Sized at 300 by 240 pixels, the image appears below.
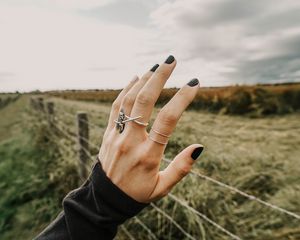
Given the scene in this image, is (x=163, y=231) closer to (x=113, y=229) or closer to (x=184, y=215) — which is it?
(x=184, y=215)

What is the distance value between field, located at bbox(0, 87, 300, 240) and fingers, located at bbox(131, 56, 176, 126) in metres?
1.91

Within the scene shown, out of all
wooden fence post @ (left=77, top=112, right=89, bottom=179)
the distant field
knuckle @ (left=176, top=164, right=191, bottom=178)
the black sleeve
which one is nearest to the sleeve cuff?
the black sleeve

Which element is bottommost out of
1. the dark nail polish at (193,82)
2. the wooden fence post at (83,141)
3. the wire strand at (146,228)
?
the wire strand at (146,228)

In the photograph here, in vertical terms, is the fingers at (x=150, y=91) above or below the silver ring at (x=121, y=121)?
above

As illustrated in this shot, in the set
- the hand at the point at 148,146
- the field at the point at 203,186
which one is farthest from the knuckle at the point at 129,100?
the field at the point at 203,186

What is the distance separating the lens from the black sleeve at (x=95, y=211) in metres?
0.92

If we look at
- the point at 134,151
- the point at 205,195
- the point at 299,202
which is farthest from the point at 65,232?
the point at 299,202

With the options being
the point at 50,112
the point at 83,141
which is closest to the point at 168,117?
the point at 83,141

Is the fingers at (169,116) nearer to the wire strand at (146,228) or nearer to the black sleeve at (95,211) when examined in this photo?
the black sleeve at (95,211)

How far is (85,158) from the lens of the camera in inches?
174

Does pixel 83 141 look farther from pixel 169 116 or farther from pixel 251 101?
pixel 251 101

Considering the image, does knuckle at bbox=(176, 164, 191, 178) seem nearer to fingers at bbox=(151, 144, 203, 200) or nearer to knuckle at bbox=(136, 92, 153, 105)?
fingers at bbox=(151, 144, 203, 200)

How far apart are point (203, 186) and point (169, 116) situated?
8.04 feet

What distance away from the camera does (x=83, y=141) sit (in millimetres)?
4262
